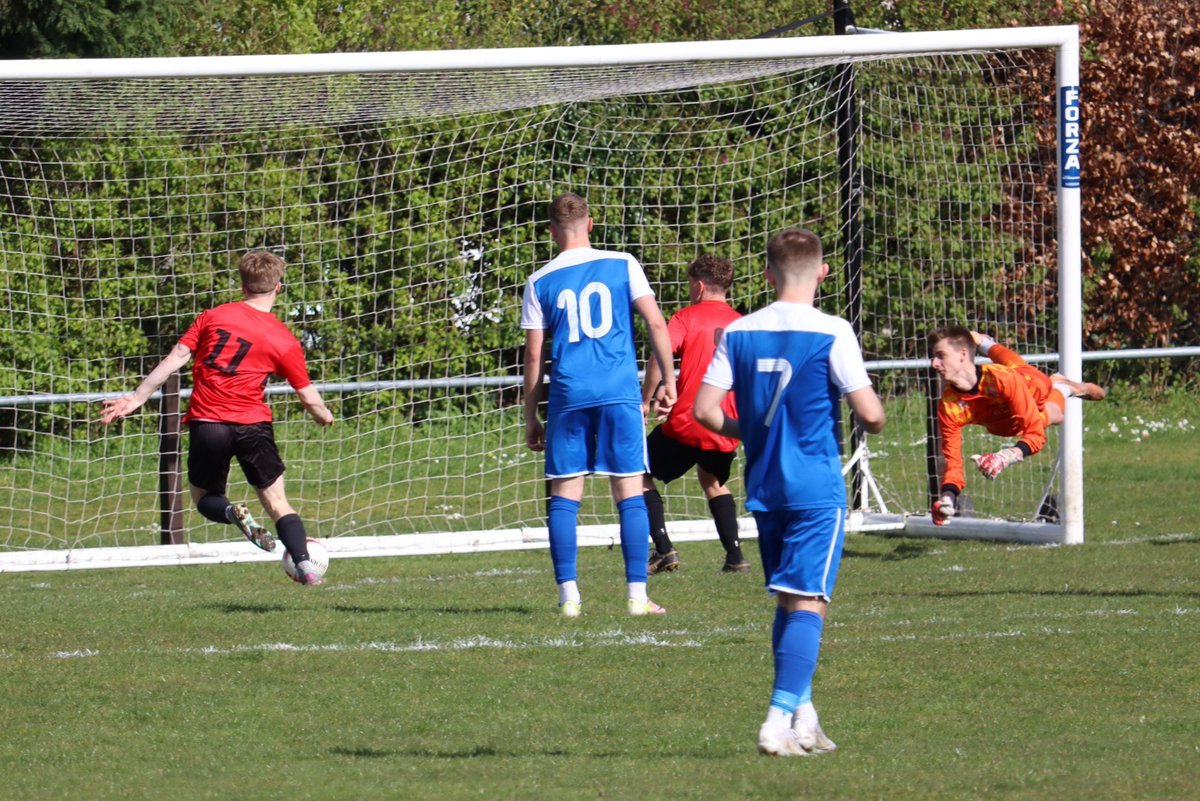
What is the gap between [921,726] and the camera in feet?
19.0

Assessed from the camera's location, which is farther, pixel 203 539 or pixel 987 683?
pixel 203 539

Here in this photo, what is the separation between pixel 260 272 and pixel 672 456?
8.63 feet

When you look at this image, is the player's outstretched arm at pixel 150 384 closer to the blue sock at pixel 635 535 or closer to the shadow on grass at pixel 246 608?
the shadow on grass at pixel 246 608

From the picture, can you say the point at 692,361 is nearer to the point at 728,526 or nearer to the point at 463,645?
the point at 728,526

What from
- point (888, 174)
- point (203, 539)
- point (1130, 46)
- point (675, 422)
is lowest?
point (203, 539)

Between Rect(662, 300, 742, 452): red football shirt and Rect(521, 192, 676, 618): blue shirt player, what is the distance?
1.80 m

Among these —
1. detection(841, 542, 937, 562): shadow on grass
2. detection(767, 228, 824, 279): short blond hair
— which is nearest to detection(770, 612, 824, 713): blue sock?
detection(767, 228, 824, 279): short blond hair

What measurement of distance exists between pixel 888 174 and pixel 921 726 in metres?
8.21

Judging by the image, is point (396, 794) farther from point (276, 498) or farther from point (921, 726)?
point (276, 498)

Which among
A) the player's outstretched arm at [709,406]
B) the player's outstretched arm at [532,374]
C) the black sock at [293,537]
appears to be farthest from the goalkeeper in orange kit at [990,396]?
the player's outstretched arm at [709,406]

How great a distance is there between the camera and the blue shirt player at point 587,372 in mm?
8133

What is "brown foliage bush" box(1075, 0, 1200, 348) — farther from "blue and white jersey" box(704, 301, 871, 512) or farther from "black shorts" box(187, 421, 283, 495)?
"blue and white jersey" box(704, 301, 871, 512)

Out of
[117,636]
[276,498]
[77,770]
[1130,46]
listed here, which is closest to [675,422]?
[276,498]

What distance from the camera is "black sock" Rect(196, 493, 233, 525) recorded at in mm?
9484
